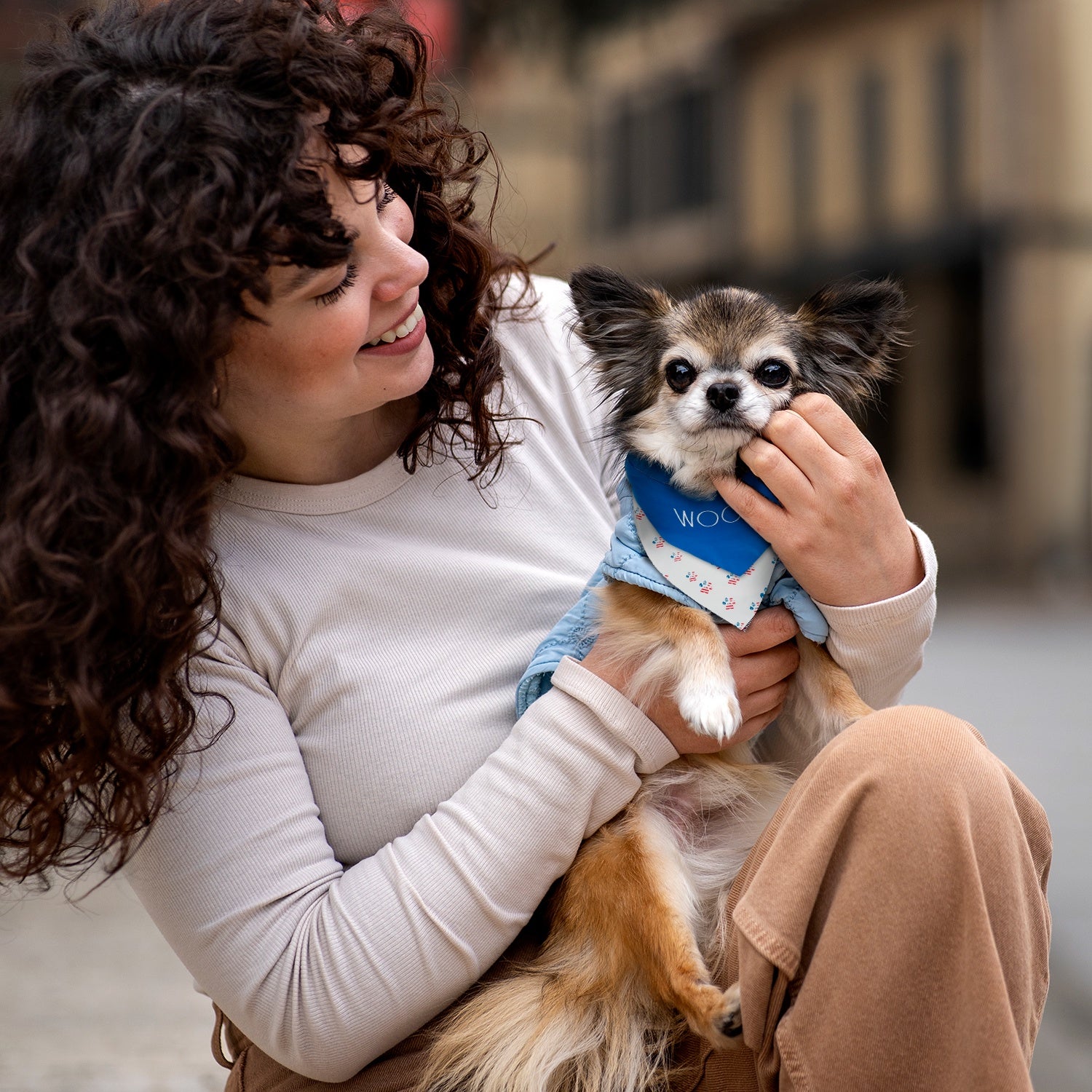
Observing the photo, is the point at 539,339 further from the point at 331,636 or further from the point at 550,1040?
the point at 550,1040

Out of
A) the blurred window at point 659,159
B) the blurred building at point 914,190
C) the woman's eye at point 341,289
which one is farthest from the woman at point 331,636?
the blurred window at point 659,159

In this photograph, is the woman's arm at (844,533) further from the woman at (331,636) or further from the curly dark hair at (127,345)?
the curly dark hair at (127,345)

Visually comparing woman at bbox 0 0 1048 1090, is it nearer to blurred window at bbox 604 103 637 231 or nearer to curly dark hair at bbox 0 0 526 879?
curly dark hair at bbox 0 0 526 879

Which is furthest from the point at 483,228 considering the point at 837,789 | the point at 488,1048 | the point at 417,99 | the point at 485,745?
the point at 488,1048

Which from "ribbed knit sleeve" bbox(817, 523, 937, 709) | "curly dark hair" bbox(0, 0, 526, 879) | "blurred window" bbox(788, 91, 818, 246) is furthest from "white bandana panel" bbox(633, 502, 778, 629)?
"blurred window" bbox(788, 91, 818, 246)

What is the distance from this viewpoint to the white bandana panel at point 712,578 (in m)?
2.03

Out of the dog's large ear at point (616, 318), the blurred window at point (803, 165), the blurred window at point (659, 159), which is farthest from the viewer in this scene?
the blurred window at point (659, 159)

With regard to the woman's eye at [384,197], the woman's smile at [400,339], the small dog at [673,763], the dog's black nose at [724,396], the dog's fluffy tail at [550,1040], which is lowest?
the dog's fluffy tail at [550,1040]

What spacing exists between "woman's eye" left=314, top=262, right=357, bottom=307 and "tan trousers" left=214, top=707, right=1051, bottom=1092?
0.89 metres

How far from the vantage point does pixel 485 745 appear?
1.93m

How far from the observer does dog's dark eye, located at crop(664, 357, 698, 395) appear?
88.2 inches

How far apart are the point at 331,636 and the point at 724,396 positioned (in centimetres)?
73

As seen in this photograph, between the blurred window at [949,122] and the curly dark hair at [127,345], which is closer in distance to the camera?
the curly dark hair at [127,345]

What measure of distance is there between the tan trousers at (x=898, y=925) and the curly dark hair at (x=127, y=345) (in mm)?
820
